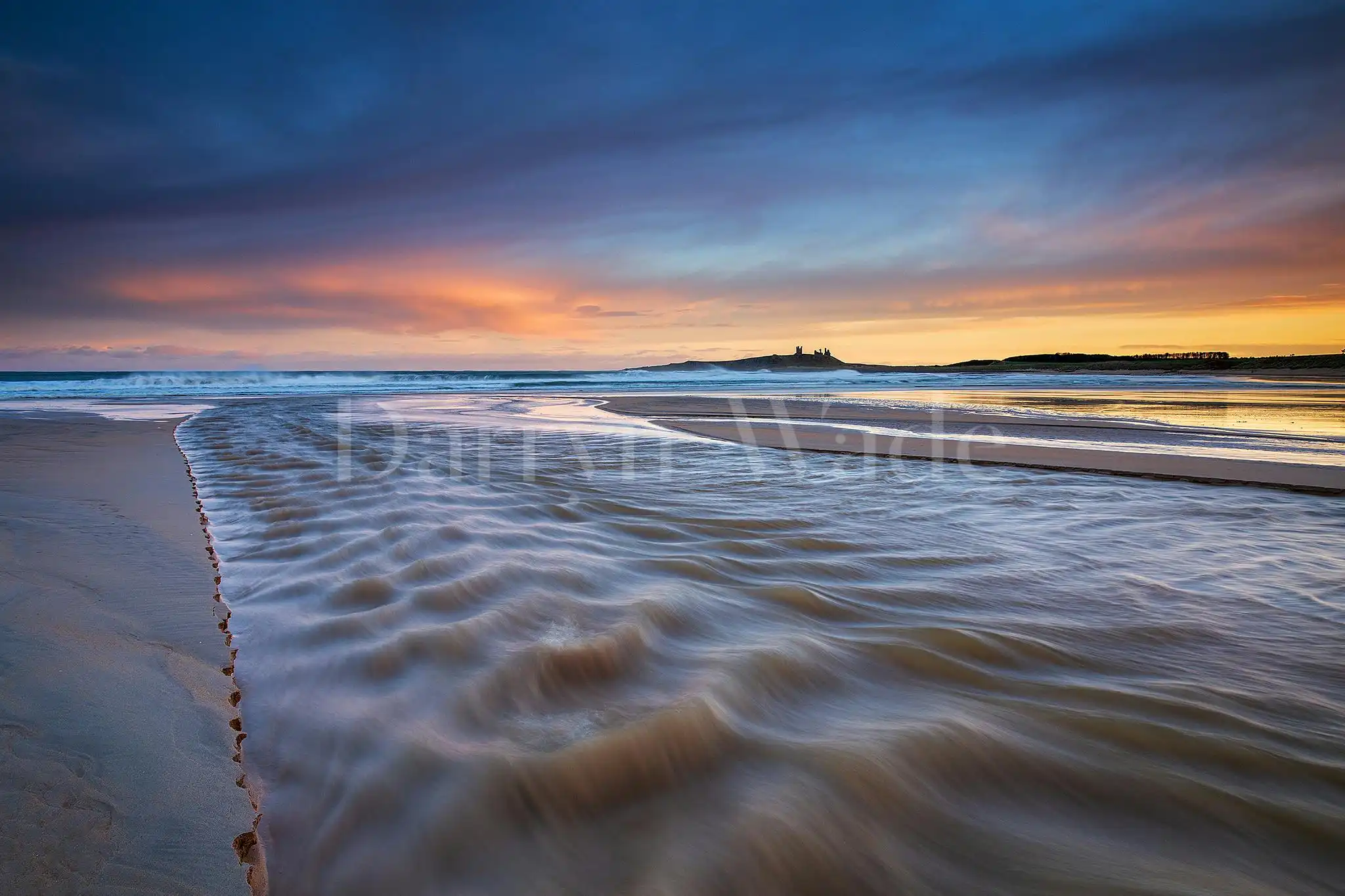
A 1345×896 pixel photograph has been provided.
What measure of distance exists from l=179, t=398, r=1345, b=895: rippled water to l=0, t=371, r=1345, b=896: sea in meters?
0.01

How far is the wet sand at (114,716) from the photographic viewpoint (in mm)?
1241

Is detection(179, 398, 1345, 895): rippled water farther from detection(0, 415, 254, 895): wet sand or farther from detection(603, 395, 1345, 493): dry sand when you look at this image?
detection(603, 395, 1345, 493): dry sand

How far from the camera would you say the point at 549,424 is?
1214cm

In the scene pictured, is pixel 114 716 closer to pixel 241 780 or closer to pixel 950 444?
pixel 241 780

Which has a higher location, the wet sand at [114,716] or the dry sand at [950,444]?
the dry sand at [950,444]

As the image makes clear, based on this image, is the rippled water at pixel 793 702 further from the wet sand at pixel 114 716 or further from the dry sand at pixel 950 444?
the dry sand at pixel 950 444

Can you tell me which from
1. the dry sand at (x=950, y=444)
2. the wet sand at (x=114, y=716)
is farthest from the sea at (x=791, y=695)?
the dry sand at (x=950, y=444)

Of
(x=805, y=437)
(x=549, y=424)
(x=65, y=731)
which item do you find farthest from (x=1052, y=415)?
(x=65, y=731)

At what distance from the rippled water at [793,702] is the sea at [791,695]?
0.03 ft

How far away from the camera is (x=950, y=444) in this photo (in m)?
8.79

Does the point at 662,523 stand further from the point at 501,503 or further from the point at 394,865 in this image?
the point at 394,865

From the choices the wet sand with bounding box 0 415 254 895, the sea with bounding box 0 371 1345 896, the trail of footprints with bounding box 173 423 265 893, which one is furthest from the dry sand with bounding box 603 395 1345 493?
the wet sand with bounding box 0 415 254 895

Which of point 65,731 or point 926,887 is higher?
point 65,731

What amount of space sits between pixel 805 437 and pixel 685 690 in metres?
8.47
